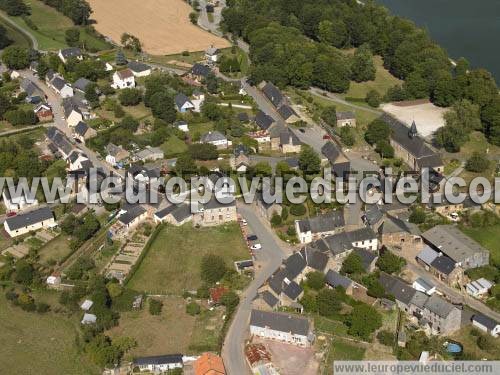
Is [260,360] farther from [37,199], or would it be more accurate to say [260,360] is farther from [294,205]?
[37,199]

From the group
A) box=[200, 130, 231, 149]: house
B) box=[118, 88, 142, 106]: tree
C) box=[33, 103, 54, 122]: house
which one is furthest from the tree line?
box=[33, 103, 54, 122]: house

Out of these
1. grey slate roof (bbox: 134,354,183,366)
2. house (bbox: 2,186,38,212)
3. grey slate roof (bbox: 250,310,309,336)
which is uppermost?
grey slate roof (bbox: 250,310,309,336)

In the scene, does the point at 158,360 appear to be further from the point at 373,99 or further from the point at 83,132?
the point at 373,99

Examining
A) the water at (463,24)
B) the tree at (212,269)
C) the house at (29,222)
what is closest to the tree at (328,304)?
the tree at (212,269)

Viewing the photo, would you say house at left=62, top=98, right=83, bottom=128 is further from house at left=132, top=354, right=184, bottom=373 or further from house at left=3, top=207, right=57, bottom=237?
house at left=132, top=354, right=184, bottom=373

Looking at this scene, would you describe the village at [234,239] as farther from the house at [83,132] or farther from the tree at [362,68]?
the tree at [362,68]

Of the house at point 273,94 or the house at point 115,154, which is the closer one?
the house at point 115,154
